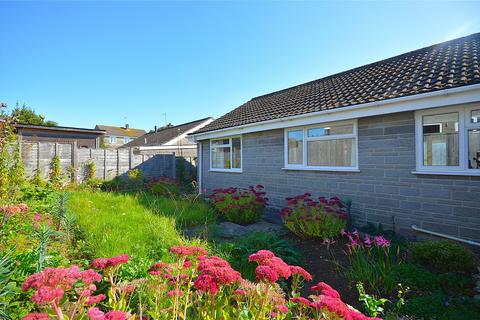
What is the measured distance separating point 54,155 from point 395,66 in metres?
13.9

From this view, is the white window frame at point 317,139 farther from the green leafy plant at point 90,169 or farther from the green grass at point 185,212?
the green leafy plant at point 90,169

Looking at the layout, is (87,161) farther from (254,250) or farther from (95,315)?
(95,315)

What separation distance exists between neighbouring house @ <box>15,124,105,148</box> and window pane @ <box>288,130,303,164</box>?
17.3 meters

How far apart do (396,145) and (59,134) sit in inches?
909

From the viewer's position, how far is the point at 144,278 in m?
3.00

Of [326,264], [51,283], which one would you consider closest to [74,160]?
[326,264]

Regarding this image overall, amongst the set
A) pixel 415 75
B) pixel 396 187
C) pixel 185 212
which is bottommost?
pixel 185 212

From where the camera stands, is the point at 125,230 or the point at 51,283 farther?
the point at 125,230

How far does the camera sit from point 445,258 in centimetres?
399

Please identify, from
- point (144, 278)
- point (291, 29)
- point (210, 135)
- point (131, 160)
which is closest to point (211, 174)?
point (210, 135)

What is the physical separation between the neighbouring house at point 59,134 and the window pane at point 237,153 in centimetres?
1430

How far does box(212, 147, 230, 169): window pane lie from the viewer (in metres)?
11.5

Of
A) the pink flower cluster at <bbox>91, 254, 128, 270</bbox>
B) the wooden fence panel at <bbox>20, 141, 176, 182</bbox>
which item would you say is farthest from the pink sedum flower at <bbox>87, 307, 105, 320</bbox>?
the wooden fence panel at <bbox>20, 141, 176, 182</bbox>

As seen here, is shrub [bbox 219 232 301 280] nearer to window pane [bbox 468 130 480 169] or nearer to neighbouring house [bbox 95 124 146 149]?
window pane [bbox 468 130 480 169]
